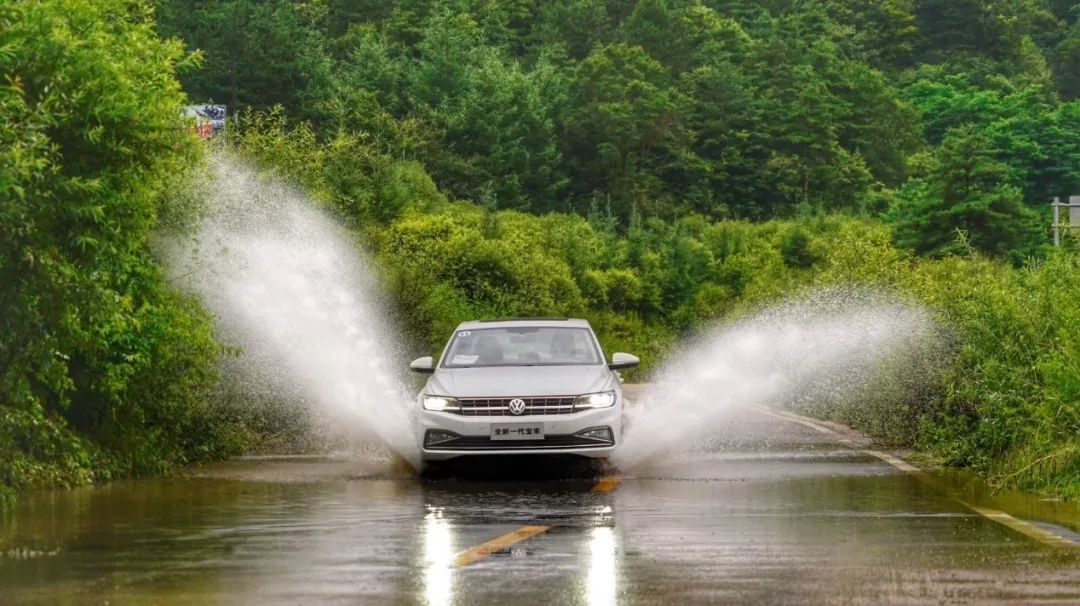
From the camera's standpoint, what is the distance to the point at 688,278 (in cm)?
9088

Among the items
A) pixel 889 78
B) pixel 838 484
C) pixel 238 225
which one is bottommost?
pixel 838 484

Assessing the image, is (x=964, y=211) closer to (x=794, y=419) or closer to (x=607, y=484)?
(x=794, y=419)

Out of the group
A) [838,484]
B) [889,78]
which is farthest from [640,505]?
[889,78]

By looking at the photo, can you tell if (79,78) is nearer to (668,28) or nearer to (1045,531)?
(1045,531)

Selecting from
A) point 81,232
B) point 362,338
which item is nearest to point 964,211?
point 362,338

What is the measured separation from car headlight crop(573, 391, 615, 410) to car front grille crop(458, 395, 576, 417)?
0.46ft

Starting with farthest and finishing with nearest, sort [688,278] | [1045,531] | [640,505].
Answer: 1. [688,278]
2. [640,505]
3. [1045,531]

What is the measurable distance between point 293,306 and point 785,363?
683 cm

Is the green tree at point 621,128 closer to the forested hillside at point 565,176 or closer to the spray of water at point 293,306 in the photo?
the forested hillside at point 565,176

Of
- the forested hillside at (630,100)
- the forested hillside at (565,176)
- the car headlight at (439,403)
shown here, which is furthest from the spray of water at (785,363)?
the forested hillside at (630,100)

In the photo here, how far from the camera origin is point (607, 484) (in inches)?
673

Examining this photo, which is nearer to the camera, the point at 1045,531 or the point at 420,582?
the point at 420,582

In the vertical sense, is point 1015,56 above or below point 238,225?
above

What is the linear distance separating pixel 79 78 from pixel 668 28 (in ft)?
347
